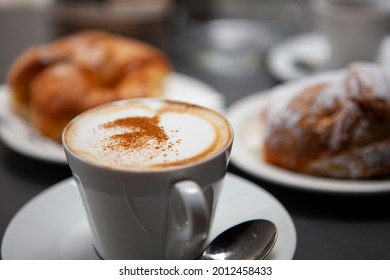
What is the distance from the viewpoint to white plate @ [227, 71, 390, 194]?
76cm

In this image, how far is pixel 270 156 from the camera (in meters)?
0.87

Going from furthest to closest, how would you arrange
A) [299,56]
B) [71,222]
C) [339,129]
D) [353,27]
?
[299,56]
[353,27]
[339,129]
[71,222]

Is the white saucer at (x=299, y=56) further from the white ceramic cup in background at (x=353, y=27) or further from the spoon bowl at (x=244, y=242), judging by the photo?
the spoon bowl at (x=244, y=242)

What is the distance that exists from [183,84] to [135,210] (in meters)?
0.61

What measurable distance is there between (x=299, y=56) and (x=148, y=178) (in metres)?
0.85

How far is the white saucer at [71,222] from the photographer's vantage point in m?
0.61

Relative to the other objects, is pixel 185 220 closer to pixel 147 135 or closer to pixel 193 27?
pixel 147 135

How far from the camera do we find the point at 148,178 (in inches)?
21.6

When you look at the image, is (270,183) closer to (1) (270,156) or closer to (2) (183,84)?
(1) (270,156)

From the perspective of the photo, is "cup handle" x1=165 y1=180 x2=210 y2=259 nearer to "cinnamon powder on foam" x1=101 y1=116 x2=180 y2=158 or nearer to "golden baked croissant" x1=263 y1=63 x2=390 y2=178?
"cinnamon powder on foam" x1=101 y1=116 x2=180 y2=158

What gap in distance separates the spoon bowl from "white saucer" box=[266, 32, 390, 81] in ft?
2.01

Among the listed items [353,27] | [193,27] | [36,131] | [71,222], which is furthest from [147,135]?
[193,27]

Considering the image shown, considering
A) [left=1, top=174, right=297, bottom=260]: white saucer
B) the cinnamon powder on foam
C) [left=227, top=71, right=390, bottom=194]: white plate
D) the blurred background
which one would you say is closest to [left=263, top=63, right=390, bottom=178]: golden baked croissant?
[left=227, top=71, right=390, bottom=194]: white plate

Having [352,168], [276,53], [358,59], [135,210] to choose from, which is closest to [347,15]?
[358,59]
